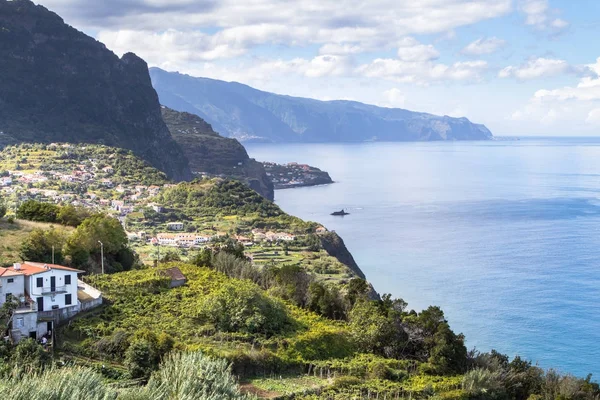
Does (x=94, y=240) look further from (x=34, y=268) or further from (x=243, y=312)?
(x=243, y=312)

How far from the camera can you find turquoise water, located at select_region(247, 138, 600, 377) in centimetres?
4931

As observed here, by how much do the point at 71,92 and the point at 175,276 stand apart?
11425 centimetres

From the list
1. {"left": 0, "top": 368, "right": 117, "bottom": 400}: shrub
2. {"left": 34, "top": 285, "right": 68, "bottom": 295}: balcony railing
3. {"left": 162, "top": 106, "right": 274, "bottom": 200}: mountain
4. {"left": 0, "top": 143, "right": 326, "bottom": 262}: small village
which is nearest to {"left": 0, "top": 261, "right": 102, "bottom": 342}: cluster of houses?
{"left": 34, "top": 285, "right": 68, "bottom": 295}: balcony railing

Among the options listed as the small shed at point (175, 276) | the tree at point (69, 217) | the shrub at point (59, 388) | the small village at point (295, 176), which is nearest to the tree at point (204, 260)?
the small shed at point (175, 276)

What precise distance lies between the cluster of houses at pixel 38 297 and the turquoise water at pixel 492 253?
28868 millimetres

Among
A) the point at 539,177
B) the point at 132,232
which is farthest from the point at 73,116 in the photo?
the point at 539,177

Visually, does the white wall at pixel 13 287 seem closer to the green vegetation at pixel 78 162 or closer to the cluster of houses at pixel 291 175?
the green vegetation at pixel 78 162

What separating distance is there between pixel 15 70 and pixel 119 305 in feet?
383

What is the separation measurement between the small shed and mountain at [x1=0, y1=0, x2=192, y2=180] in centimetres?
9123

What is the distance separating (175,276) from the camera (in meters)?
32.9

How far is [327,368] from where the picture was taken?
81.9ft

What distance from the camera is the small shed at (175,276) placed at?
32.4 meters

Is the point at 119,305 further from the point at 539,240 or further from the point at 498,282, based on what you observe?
the point at 539,240

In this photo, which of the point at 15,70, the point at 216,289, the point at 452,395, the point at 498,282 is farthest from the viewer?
the point at 15,70
